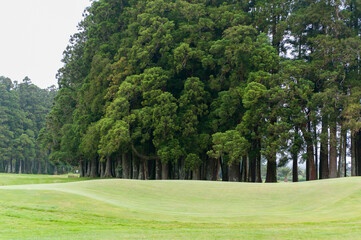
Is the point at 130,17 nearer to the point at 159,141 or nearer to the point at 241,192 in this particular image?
the point at 159,141

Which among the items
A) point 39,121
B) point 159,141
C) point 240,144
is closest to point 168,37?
point 159,141

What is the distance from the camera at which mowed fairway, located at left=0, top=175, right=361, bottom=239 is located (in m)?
8.91

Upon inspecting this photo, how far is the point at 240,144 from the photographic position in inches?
1119

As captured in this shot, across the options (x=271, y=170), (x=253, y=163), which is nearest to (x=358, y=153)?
(x=271, y=170)

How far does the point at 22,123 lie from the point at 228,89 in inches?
2119

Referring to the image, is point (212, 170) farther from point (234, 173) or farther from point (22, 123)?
point (22, 123)

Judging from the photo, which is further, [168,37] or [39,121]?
[39,121]

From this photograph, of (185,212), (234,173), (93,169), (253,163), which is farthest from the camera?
(93,169)

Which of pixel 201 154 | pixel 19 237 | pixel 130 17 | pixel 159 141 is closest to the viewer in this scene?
pixel 19 237

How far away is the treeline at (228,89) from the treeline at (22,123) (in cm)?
3128

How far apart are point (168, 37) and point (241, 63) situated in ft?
23.2

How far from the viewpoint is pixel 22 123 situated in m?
74.8

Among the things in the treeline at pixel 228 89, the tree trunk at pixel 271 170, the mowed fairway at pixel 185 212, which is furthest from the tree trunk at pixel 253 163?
the mowed fairway at pixel 185 212

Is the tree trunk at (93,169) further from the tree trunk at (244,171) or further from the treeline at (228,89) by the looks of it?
the tree trunk at (244,171)
